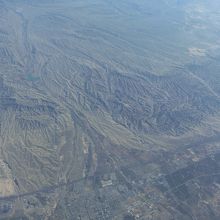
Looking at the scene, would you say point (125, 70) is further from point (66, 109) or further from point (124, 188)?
point (124, 188)

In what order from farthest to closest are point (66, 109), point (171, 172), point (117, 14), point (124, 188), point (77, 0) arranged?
point (77, 0) < point (117, 14) < point (66, 109) < point (171, 172) < point (124, 188)

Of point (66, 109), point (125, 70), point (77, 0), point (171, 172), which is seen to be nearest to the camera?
point (171, 172)

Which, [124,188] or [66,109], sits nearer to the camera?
[124,188]

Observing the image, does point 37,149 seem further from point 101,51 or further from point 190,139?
point 101,51

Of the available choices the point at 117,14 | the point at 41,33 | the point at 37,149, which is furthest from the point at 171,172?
the point at 117,14

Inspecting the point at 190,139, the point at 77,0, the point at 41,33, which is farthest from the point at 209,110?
the point at 77,0

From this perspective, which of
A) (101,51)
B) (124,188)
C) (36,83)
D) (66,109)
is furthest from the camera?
(101,51)
